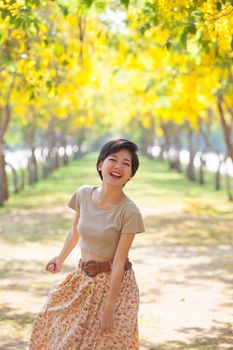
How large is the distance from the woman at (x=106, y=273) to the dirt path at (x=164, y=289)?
1869mm

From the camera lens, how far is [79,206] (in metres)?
4.66

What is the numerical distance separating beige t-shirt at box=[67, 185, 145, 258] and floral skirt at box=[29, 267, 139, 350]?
17 centimetres

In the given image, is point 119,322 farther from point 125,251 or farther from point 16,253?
point 16,253

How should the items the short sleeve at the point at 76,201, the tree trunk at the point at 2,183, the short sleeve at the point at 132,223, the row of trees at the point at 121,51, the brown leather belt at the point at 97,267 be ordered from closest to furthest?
1. the short sleeve at the point at 132,223
2. the brown leather belt at the point at 97,267
3. the short sleeve at the point at 76,201
4. the row of trees at the point at 121,51
5. the tree trunk at the point at 2,183

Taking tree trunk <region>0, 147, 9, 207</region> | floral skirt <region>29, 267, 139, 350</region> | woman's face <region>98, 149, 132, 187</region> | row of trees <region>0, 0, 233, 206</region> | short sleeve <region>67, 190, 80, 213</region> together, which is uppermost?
row of trees <region>0, 0, 233, 206</region>

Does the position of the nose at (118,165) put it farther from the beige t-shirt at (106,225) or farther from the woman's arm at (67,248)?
the woman's arm at (67,248)

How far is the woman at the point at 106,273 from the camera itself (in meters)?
4.30

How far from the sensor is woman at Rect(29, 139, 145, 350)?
4.30m

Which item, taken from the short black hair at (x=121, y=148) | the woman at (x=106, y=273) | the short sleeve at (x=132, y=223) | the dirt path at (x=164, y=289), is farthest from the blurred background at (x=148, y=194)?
the short black hair at (x=121, y=148)

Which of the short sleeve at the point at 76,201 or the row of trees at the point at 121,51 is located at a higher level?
the row of trees at the point at 121,51

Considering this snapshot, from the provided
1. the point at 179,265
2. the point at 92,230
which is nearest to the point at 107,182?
the point at 92,230

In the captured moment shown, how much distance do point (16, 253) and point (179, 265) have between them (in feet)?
9.08

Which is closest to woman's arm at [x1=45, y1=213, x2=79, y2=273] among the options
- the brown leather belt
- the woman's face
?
the brown leather belt

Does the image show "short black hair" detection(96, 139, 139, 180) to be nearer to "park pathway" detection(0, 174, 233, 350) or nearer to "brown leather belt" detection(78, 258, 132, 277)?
"brown leather belt" detection(78, 258, 132, 277)
